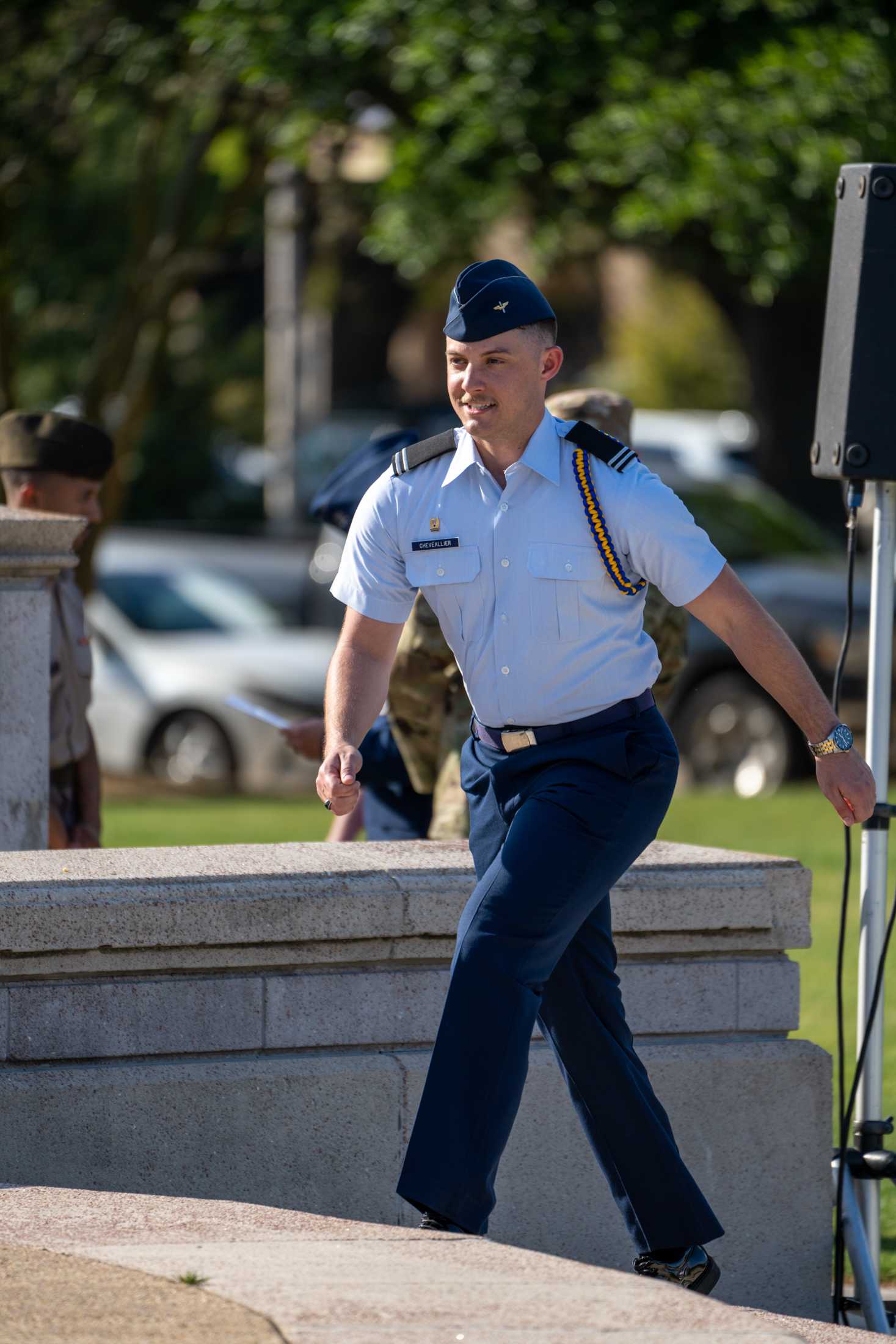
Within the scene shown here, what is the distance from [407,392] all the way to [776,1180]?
4217 cm

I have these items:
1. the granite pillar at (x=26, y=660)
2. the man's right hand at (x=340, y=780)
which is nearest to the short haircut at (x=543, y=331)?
the man's right hand at (x=340, y=780)

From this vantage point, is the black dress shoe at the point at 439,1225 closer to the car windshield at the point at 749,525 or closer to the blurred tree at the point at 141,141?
the blurred tree at the point at 141,141

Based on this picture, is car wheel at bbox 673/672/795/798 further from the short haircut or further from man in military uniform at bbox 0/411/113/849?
the short haircut

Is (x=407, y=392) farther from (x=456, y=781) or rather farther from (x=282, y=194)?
(x=456, y=781)

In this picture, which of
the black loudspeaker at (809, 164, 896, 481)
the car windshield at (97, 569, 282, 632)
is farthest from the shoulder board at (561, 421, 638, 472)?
the car windshield at (97, 569, 282, 632)

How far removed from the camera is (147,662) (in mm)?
15516

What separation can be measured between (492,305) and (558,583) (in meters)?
0.53

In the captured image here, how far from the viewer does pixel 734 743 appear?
15109 millimetres

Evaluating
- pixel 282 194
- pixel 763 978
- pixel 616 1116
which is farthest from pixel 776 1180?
pixel 282 194

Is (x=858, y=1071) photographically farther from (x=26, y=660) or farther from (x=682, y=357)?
(x=682, y=357)

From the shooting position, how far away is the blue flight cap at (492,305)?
13.4 feet

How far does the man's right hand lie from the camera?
4.01m

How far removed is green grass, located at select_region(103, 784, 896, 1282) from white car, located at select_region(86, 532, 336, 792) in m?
0.47

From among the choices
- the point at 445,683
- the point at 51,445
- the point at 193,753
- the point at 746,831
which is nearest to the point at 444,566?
the point at 445,683
